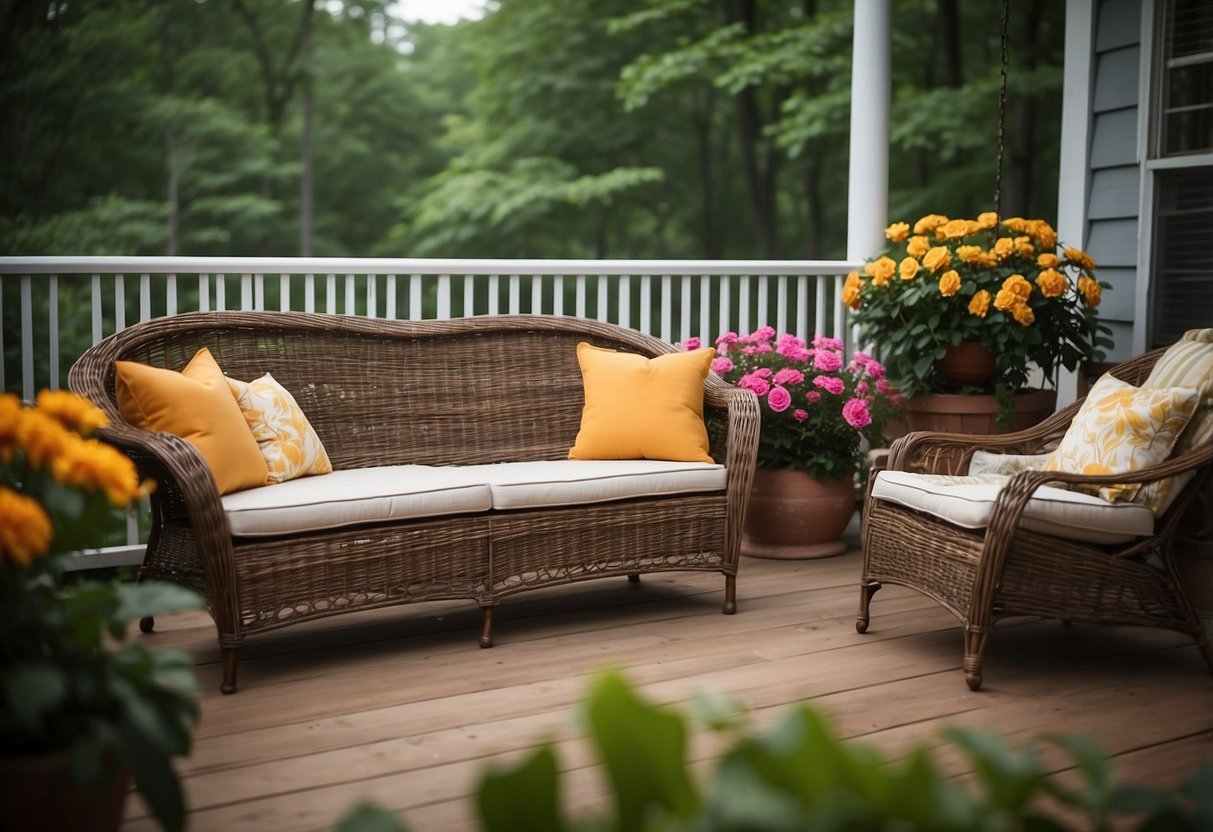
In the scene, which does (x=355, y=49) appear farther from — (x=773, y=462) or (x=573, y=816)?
(x=573, y=816)

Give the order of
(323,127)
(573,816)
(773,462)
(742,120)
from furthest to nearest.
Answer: (323,127), (742,120), (773,462), (573,816)

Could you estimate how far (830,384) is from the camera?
14.3 ft

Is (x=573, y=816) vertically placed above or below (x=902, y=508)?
below

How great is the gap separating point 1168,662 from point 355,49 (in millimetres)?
12085

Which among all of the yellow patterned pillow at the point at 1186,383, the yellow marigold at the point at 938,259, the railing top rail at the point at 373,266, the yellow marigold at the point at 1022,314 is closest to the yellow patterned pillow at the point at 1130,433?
the yellow patterned pillow at the point at 1186,383

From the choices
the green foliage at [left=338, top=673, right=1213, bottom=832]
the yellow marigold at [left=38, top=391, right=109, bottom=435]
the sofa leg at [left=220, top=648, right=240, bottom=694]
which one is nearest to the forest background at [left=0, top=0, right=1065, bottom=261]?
the sofa leg at [left=220, top=648, right=240, bottom=694]

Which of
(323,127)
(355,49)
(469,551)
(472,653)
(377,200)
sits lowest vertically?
(472,653)

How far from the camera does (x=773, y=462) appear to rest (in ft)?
14.5

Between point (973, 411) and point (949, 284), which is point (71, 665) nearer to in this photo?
point (949, 284)

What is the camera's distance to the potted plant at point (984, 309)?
4.24 meters

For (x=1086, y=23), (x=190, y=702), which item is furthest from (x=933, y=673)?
(x=1086, y=23)

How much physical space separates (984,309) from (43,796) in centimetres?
348

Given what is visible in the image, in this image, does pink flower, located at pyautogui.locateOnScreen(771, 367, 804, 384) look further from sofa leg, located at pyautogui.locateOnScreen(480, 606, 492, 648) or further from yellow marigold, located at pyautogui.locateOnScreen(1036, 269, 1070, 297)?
sofa leg, located at pyautogui.locateOnScreen(480, 606, 492, 648)

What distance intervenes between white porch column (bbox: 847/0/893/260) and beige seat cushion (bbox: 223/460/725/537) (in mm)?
1800
